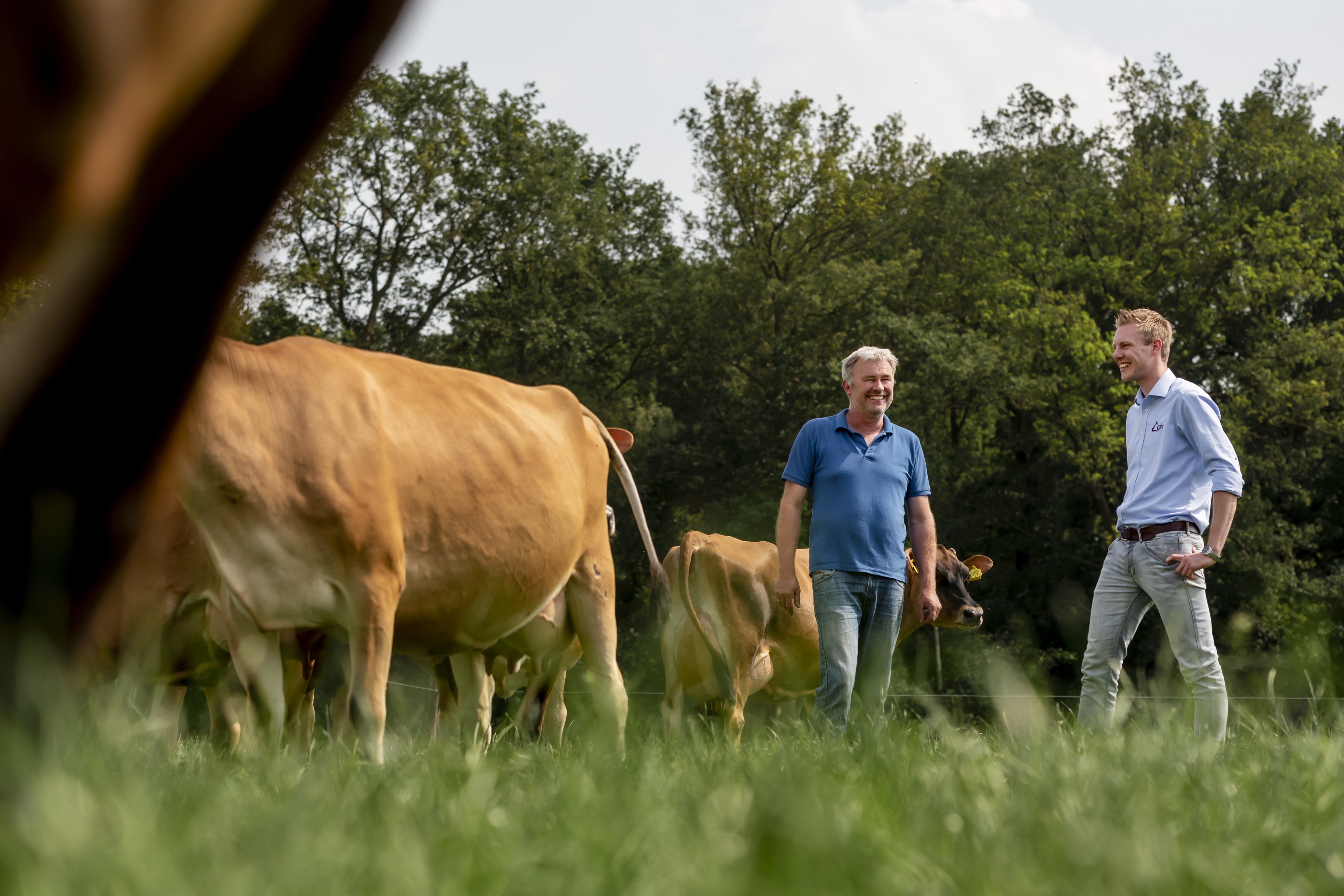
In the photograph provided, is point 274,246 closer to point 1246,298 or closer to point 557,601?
point 557,601

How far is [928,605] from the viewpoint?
6516 mm

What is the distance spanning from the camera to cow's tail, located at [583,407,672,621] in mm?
7102

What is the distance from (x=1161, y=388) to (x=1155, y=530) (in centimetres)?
76

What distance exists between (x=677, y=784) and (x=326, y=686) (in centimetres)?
1051

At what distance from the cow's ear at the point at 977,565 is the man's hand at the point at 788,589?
5.31 m

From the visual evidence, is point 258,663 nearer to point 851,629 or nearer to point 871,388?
point 851,629

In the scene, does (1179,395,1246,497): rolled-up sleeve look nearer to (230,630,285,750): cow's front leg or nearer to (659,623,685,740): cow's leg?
(230,630,285,750): cow's front leg

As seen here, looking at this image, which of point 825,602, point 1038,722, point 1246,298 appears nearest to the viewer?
point 1038,722

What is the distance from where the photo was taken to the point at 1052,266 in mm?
28109

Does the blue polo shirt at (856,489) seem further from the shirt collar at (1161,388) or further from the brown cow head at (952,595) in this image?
the brown cow head at (952,595)

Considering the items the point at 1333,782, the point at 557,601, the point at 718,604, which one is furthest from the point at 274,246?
the point at 718,604

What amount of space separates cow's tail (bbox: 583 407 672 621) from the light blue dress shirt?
8.51 feet

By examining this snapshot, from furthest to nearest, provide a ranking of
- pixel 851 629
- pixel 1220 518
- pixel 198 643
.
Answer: pixel 198 643
pixel 851 629
pixel 1220 518

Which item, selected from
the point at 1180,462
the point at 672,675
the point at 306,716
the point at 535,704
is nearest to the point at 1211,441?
the point at 1180,462
